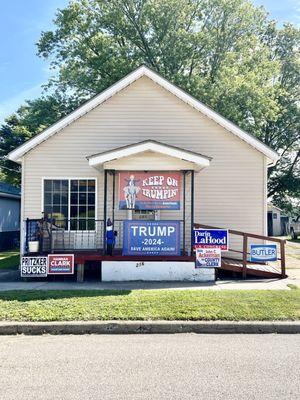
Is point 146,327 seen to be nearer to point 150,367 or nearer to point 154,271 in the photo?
point 150,367

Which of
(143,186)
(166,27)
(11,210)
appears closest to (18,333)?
(143,186)

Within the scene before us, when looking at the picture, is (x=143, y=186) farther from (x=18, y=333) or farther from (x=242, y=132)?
(x=18, y=333)

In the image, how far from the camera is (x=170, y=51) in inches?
1110

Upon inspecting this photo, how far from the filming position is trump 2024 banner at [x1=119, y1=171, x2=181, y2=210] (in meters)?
11.7

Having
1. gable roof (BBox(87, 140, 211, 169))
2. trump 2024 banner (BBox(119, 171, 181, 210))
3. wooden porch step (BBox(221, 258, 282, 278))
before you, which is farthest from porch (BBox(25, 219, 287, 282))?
gable roof (BBox(87, 140, 211, 169))

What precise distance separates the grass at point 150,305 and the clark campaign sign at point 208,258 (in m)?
1.93

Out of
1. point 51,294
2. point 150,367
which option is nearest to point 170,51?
point 51,294

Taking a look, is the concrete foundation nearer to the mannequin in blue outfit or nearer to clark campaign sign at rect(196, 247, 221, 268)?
clark campaign sign at rect(196, 247, 221, 268)

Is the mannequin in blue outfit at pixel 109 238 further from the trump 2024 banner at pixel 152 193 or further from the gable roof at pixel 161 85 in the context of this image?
the gable roof at pixel 161 85

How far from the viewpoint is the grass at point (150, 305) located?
7.02 meters

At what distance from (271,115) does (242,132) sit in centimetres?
1719

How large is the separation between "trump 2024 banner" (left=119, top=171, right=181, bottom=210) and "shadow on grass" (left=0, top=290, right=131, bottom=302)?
327 cm

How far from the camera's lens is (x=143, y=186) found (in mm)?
11805

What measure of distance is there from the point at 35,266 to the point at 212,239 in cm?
489
